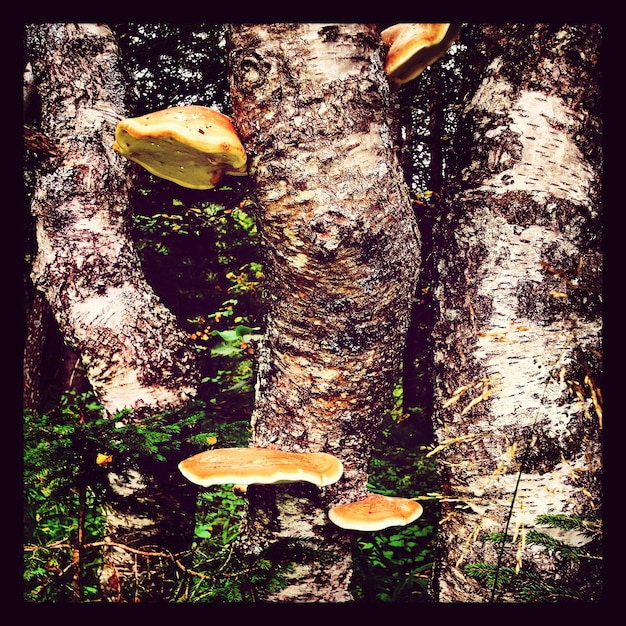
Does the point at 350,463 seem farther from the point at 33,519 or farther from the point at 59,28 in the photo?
the point at 59,28

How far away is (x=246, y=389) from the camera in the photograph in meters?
2.28

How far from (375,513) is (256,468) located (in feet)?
1.41

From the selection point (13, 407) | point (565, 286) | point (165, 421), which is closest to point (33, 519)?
point (13, 407)

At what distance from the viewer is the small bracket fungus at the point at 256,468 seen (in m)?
1.09

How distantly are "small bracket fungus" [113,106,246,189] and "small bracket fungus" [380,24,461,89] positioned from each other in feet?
1.78

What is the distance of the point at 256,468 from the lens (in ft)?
3.62

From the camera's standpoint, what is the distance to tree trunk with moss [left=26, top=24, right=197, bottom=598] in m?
1.56

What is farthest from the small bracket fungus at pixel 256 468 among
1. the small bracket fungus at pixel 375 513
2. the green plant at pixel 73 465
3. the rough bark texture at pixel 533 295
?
the rough bark texture at pixel 533 295

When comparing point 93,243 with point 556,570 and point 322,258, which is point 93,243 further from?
point 556,570

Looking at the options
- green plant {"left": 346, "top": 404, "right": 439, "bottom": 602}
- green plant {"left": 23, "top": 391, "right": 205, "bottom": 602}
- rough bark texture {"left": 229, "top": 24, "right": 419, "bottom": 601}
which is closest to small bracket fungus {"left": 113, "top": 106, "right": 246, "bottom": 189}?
rough bark texture {"left": 229, "top": 24, "right": 419, "bottom": 601}

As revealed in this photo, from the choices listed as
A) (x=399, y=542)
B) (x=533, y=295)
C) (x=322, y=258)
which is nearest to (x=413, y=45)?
(x=322, y=258)

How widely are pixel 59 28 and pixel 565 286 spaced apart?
Result: 2041mm

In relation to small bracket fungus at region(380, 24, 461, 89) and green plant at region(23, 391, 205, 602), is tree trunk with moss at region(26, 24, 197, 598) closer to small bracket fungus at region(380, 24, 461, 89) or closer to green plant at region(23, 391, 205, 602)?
green plant at region(23, 391, 205, 602)

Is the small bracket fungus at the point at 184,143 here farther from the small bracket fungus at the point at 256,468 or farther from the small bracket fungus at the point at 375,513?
the small bracket fungus at the point at 375,513
